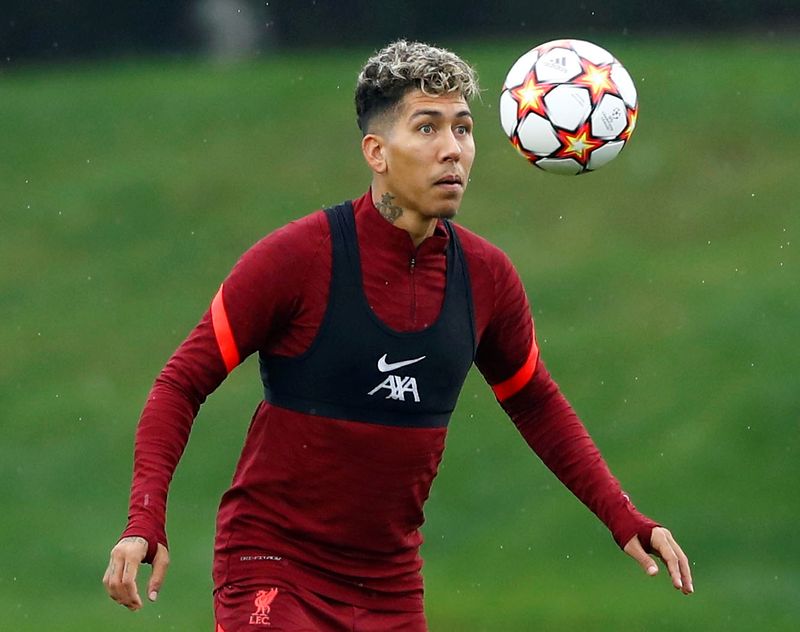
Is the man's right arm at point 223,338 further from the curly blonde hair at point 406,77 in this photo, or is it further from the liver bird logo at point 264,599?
the curly blonde hair at point 406,77

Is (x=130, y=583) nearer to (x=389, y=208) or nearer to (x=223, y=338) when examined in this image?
(x=223, y=338)

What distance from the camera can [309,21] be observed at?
72.6 feet

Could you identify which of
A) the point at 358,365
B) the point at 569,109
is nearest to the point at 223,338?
the point at 358,365

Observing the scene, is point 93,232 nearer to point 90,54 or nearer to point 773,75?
point 90,54

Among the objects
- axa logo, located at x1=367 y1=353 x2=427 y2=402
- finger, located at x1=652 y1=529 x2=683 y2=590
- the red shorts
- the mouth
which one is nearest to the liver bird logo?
the red shorts

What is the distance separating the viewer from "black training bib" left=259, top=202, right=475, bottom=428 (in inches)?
242

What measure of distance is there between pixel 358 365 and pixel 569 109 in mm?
1868

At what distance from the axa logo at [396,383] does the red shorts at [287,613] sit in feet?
2.40

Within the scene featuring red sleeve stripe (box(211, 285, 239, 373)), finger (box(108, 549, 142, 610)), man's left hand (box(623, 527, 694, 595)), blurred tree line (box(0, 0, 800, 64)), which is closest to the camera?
finger (box(108, 549, 142, 610))

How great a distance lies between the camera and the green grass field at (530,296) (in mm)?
15133

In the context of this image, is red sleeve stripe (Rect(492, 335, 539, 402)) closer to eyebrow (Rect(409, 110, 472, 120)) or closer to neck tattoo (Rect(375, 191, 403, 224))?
neck tattoo (Rect(375, 191, 403, 224))

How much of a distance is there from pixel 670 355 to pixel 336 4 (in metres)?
6.05

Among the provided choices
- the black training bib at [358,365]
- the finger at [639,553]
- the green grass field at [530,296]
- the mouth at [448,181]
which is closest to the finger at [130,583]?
the black training bib at [358,365]

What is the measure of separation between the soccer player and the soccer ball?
1069 millimetres
